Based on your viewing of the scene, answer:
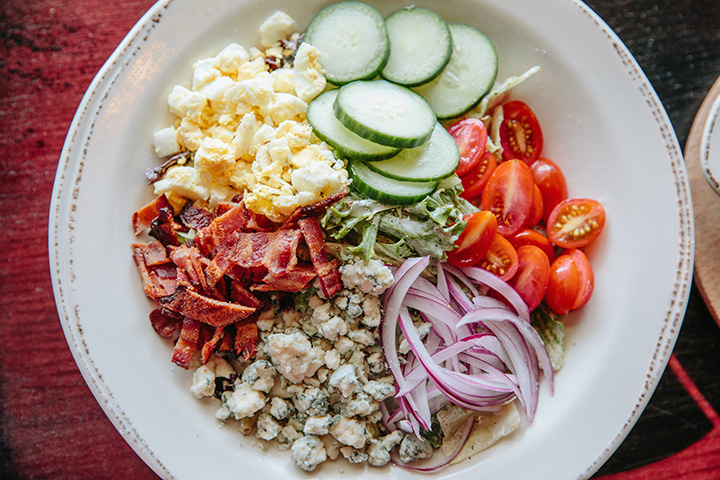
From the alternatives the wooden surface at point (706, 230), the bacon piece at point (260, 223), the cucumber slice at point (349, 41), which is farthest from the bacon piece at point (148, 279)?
the wooden surface at point (706, 230)

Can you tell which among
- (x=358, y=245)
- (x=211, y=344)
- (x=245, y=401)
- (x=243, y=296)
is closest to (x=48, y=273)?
(x=211, y=344)

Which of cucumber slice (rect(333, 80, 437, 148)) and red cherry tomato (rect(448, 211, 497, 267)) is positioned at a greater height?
cucumber slice (rect(333, 80, 437, 148))

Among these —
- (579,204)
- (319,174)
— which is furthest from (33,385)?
(579,204)

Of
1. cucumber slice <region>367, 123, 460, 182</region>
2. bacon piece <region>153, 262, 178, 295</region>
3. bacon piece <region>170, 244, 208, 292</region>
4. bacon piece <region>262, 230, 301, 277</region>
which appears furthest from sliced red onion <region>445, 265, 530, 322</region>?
bacon piece <region>153, 262, 178, 295</region>

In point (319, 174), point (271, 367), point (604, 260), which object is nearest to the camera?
point (319, 174)

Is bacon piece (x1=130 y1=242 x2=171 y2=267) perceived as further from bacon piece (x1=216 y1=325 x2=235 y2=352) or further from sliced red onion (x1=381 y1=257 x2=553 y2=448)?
sliced red onion (x1=381 y1=257 x2=553 y2=448)

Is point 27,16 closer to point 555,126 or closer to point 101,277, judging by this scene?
point 101,277

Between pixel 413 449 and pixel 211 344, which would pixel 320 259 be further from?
pixel 413 449
